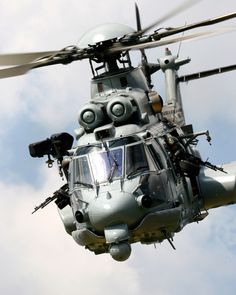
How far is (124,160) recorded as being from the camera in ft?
72.9

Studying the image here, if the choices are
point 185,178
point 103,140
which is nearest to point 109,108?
point 103,140

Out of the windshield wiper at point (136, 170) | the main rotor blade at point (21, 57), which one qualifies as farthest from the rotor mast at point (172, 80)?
the windshield wiper at point (136, 170)

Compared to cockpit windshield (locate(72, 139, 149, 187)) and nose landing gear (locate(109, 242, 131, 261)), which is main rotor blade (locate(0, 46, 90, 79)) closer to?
cockpit windshield (locate(72, 139, 149, 187))

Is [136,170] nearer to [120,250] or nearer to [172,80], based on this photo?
[120,250]

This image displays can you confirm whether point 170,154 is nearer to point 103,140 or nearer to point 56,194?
point 103,140

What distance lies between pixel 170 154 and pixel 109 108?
1.90 metres

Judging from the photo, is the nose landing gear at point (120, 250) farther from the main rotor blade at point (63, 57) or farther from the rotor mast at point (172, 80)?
the rotor mast at point (172, 80)

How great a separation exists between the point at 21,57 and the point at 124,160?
3.65 m

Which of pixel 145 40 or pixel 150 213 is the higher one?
pixel 145 40

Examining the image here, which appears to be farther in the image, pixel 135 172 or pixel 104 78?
pixel 104 78

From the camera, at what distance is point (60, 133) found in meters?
25.6

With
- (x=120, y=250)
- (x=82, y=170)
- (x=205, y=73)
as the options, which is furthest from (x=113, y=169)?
(x=205, y=73)

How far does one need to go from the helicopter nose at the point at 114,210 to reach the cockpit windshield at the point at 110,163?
0.63 metres

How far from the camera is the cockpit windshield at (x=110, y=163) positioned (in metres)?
22.0
